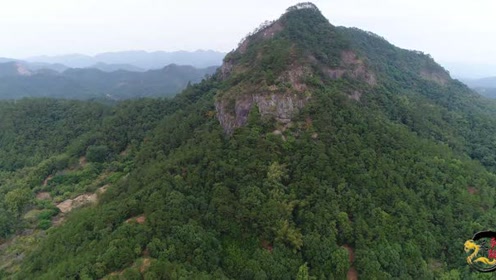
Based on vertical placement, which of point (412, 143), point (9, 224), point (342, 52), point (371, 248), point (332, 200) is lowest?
point (9, 224)

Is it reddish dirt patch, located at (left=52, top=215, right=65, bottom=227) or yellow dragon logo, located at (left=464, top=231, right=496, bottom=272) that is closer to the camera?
yellow dragon logo, located at (left=464, top=231, right=496, bottom=272)

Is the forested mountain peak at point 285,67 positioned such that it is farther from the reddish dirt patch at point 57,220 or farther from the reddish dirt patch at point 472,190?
the reddish dirt patch at point 57,220

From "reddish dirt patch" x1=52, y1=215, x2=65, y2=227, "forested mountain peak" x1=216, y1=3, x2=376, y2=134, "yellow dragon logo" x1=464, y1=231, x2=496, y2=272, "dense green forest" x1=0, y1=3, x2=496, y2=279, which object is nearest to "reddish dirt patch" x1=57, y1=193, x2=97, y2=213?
"dense green forest" x1=0, y1=3, x2=496, y2=279

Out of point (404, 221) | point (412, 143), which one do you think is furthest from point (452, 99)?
point (404, 221)

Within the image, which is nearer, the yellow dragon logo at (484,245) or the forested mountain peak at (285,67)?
the yellow dragon logo at (484,245)

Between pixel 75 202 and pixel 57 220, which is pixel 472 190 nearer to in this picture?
pixel 75 202

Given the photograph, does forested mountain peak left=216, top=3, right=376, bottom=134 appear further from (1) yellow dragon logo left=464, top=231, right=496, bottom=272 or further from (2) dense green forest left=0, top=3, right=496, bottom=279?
(1) yellow dragon logo left=464, top=231, right=496, bottom=272

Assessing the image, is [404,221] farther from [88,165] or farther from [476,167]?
[88,165]

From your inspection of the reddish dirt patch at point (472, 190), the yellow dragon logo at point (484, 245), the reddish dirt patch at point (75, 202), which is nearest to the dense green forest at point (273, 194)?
the reddish dirt patch at point (472, 190)
